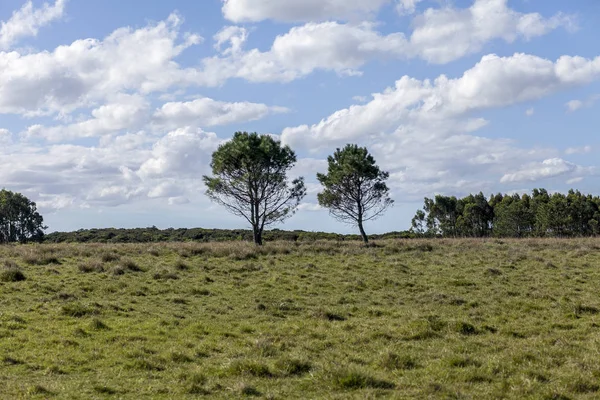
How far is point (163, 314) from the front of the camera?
19.8 meters

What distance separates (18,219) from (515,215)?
94.8 metres

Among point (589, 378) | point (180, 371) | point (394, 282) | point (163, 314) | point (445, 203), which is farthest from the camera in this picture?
point (445, 203)

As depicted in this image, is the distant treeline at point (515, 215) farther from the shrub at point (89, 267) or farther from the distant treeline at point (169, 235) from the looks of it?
the shrub at point (89, 267)

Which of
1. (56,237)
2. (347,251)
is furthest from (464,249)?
(56,237)

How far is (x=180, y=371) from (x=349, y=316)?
895 cm

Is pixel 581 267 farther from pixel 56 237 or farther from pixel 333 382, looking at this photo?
pixel 56 237

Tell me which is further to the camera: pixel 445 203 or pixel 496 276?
pixel 445 203

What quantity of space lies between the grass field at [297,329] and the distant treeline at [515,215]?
234ft

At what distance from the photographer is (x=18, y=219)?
307 feet

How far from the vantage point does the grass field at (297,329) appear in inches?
434

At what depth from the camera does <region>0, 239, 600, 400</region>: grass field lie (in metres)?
11.0

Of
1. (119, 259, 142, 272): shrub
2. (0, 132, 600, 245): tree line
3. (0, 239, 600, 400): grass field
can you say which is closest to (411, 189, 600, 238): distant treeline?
(0, 132, 600, 245): tree line

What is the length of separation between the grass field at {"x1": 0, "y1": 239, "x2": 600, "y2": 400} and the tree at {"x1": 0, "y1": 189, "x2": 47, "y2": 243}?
219 feet

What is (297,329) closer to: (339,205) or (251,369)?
(251,369)
